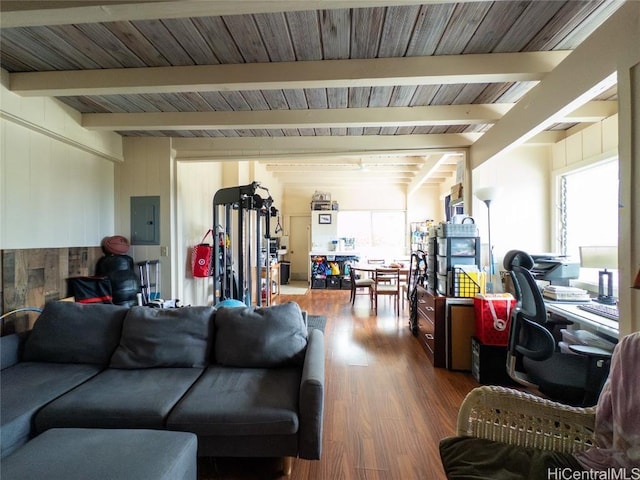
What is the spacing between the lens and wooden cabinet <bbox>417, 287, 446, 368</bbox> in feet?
9.06

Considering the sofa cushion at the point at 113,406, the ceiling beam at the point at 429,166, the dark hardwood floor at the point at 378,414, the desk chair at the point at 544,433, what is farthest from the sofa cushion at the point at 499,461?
the ceiling beam at the point at 429,166

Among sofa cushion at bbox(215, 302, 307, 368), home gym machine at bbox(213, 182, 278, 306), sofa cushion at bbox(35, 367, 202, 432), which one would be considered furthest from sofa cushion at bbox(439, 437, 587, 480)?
home gym machine at bbox(213, 182, 278, 306)

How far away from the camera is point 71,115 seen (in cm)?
283

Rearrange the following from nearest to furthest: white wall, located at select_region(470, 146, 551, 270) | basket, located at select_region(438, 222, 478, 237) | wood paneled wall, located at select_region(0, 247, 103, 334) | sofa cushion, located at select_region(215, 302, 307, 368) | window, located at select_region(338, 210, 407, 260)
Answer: sofa cushion, located at select_region(215, 302, 307, 368), wood paneled wall, located at select_region(0, 247, 103, 334), basket, located at select_region(438, 222, 478, 237), white wall, located at select_region(470, 146, 551, 270), window, located at select_region(338, 210, 407, 260)

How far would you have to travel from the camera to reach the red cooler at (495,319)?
243 centimetres

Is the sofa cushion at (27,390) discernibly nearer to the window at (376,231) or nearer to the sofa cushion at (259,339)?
the sofa cushion at (259,339)

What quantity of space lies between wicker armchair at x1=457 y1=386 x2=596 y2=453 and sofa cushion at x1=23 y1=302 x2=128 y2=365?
2217mm

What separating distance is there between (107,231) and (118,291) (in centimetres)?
85

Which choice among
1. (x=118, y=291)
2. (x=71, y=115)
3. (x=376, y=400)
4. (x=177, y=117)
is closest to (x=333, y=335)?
(x=376, y=400)

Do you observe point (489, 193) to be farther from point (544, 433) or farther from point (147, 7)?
point (147, 7)

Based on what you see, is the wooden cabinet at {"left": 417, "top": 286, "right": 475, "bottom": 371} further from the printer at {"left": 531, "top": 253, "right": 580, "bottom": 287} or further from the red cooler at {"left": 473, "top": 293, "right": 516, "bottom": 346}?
the printer at {"left": 531, "top": 253, "right": 580, "bottom": 287}

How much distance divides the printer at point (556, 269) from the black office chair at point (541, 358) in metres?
1.24

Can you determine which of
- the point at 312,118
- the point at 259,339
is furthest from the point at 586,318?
the point at 312,118

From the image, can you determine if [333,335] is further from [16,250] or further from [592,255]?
[16,250]
